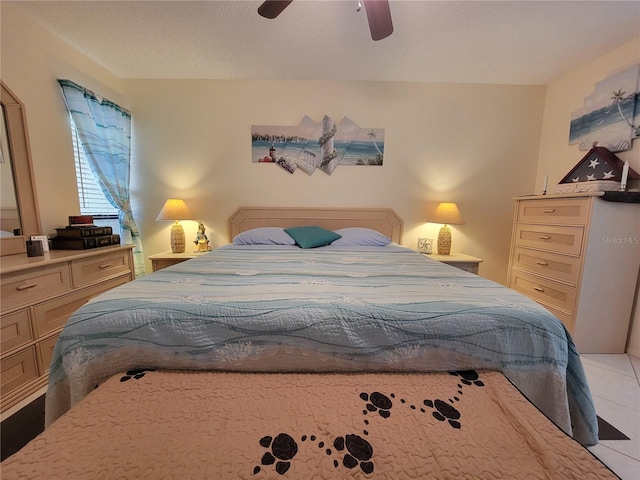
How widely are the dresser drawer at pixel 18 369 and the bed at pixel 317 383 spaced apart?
Answer: 77cm

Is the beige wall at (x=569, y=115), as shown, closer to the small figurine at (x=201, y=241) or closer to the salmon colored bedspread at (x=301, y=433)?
the salmon colored bedspread at (x=301, y=433)

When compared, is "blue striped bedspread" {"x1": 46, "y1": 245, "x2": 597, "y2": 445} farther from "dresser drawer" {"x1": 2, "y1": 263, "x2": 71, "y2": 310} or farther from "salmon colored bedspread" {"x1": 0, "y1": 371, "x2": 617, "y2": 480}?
"dresser drawer" {"x1": 2, "y1": 263, "x2": 71, "y2": 310}

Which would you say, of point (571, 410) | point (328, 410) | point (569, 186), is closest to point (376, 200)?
point (569, 186)

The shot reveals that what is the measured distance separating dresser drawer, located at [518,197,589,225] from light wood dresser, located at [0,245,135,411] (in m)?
3.74

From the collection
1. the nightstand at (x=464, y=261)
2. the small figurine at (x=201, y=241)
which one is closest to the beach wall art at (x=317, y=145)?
the small figurine at (x=201, y=241)

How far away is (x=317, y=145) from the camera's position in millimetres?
2809

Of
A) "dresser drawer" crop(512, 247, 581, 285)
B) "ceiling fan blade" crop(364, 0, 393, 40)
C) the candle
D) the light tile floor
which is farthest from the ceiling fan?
the light tile floor

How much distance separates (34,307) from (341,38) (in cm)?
288

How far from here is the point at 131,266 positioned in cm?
238

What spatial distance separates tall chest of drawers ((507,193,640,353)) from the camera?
1821 millimetres

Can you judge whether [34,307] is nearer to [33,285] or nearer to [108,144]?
[33,285]

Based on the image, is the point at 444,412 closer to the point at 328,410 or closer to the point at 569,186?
the point at 328,410

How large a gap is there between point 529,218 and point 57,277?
12.7 ft

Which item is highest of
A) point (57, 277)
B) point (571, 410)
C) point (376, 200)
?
point (376, 200)
